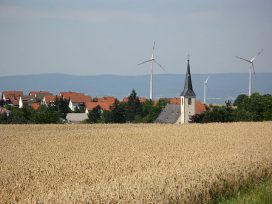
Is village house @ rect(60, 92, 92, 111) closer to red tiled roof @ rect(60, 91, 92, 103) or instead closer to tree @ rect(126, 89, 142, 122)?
red tiled roof @ rect(60, 91, 92, 103)

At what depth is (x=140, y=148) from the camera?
2581 cm

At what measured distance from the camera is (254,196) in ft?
43.3

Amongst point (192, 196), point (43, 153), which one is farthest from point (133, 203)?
point (43, 153)

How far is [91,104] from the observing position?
419 ft

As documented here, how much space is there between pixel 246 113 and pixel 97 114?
31989 millimetres

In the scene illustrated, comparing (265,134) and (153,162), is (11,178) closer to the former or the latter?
(153,162)

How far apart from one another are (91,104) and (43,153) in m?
105

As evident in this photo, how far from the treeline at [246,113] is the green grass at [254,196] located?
50308 mm

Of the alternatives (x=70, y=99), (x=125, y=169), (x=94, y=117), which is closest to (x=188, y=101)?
(x=94, y=117)

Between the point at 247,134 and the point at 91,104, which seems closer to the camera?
the point at 247,134

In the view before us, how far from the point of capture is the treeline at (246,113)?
2603 inches

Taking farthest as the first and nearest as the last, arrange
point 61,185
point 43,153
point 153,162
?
1. point 43,153
2. point 153,162
3. point 61,185

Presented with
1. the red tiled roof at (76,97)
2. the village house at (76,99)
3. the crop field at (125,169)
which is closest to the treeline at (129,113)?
the village house at (76,99)

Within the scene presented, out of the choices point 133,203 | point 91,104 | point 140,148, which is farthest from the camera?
point 91,104
